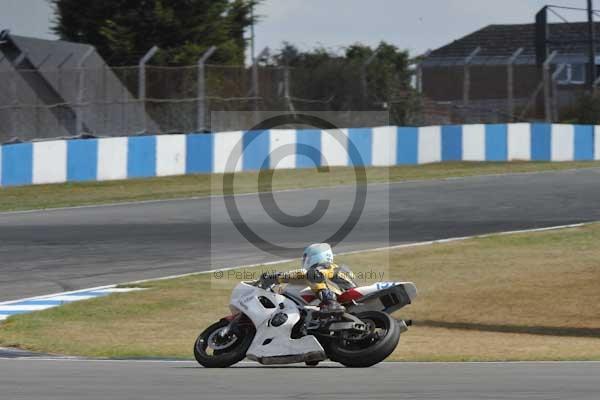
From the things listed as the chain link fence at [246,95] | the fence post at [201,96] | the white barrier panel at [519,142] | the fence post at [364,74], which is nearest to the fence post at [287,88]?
the chain link fence at [246,95]

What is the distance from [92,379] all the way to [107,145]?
18385 millimetres

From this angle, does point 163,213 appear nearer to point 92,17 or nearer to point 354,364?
point 354,364

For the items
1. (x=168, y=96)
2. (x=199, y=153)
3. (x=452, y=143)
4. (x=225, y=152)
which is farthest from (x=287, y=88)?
(x=452, y=143)

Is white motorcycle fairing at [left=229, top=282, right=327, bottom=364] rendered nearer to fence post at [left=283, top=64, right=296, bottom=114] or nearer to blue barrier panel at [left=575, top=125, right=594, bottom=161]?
fence post at [left=283, top=64, right=296, bottom=114]

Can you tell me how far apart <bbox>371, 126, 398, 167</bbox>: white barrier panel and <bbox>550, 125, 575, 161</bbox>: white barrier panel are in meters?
5.60

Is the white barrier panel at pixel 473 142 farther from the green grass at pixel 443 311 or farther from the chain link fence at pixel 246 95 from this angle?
the green grass at pixel 443 311

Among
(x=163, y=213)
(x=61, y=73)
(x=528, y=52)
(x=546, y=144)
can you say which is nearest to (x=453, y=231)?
(x=163, y=213)

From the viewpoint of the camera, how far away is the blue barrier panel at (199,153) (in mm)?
27703

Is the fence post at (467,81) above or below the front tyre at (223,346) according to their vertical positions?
above

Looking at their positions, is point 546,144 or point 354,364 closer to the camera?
point 354,364

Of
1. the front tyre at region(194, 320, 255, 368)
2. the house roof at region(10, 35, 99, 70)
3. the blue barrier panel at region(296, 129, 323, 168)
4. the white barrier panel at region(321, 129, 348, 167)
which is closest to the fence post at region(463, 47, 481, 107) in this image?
the white barrier panel at region(321, 129, 348, 167)

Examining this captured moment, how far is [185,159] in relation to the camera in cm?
2770

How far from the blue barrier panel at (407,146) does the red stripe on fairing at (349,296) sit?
22.3 m

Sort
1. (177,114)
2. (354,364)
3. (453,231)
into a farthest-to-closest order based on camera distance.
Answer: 1. (177,114)
2. (453,231)
3. (354,364)
